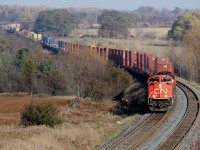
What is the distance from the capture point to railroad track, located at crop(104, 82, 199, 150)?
711 inches

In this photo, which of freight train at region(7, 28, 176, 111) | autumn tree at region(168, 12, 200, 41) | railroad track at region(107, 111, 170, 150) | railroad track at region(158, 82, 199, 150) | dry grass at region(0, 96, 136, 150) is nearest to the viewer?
dry grass at region(0, 96, 136, 150)

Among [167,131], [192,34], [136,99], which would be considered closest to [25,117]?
[167,131]

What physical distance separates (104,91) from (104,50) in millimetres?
25408

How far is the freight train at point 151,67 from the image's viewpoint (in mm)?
25809

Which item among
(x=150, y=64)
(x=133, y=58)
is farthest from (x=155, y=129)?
(x=133, y=58)

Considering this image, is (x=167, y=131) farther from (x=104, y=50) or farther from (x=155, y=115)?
(x=104, y=50)

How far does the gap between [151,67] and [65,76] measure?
1426 centimetres

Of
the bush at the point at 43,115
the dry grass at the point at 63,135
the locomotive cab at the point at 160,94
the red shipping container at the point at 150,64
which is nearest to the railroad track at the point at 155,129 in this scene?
the locomotive cab at the point at 160,94

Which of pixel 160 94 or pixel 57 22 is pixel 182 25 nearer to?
pixel 57 22

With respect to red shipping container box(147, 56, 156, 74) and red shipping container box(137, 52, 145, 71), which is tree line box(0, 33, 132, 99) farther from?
red shipping container box(137, 52, 145, 71)

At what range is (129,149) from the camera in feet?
57.0

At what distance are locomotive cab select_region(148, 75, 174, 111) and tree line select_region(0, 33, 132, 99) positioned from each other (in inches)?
649

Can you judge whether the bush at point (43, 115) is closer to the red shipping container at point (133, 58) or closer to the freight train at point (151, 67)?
the freight train at point (151, 67)

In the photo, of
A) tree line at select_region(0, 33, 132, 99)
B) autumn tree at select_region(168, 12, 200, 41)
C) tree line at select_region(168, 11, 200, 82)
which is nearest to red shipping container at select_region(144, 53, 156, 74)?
tree line at select_region(0, 33, 132, 99)
